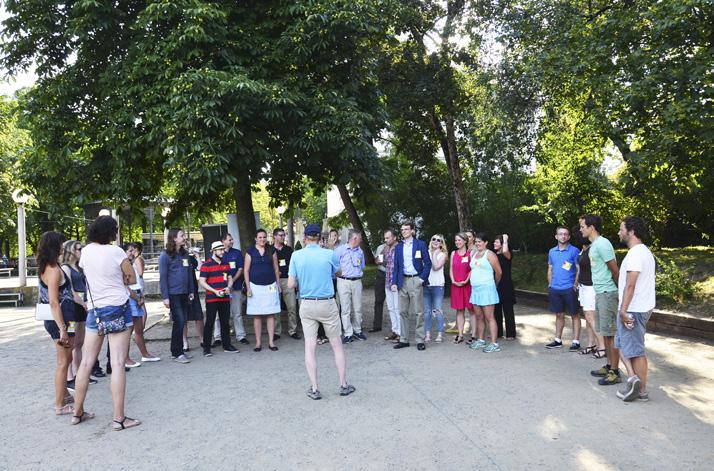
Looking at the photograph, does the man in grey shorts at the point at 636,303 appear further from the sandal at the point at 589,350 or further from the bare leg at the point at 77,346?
the bare leg at the point at 77,346

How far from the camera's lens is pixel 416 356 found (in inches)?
314

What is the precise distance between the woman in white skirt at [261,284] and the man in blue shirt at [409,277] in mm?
2046

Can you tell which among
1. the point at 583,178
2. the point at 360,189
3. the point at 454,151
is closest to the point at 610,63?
the point at 583,178

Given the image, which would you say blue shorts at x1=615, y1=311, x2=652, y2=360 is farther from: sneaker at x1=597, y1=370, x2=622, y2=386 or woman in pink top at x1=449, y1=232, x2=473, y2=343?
woman in pink top at x1=449, y1=232, x2=473, y2=343

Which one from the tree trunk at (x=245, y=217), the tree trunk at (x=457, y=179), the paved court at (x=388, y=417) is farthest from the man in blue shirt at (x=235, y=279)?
Answer: the tree trunk at (x=457, y=179)

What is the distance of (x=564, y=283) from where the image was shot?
811 cm

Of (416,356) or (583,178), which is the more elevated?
(583,178)

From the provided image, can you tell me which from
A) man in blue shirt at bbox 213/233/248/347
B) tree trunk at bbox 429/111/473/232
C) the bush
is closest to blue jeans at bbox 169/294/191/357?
man in blue shirt at bbox 213/233/248/347

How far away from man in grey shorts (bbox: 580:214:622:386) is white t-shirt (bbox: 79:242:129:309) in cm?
528

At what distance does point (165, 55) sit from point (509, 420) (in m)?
7.85

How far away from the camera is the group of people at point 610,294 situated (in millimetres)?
5371

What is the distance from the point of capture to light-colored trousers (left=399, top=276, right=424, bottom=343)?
856 cm

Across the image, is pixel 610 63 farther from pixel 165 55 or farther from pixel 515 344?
pixel 165 55

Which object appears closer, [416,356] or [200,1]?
[416,356]
